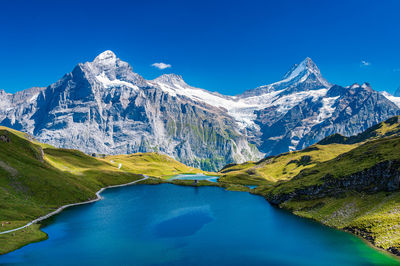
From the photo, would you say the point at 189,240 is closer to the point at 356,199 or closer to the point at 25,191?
the point at 356,199

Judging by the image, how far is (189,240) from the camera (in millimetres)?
83750

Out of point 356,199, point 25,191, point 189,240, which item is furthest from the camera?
point 25,191

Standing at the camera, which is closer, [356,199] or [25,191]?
[356,199]

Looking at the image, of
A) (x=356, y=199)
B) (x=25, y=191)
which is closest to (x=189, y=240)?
(x=356, y=199)

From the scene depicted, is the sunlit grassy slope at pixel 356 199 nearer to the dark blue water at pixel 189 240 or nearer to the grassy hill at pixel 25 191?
the dark blue water at pixel 189 240

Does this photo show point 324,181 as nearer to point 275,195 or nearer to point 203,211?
point 275,195

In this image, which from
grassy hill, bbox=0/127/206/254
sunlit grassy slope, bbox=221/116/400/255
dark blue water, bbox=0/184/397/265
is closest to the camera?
dark blue water, bbox=0/184/397/265

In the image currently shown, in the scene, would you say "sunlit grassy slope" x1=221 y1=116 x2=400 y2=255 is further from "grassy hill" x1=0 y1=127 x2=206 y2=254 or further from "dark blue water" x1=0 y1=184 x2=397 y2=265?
"grassy hill" x1=0 y1=127 x2=206 y2=254

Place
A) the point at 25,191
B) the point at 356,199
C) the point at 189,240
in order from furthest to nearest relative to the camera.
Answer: the point at 25,191
the point at 356,199
the point at 189,240

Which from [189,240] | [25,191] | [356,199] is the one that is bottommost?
[189,240]

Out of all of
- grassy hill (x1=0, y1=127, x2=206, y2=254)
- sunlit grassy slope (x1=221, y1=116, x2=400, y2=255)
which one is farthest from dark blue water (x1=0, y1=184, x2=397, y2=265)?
grassy hill (x1=0, y1=127, x2=206, y2=254)

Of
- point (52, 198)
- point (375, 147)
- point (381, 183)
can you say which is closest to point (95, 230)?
point (52, 198)

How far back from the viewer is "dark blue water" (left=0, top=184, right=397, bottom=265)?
67.2 meters

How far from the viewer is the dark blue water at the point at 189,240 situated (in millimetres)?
67188
